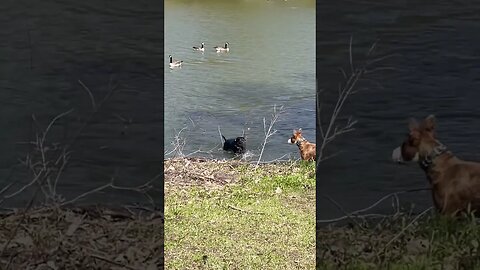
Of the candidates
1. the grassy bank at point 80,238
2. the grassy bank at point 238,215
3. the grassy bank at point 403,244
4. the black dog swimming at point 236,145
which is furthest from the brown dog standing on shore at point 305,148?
the grassy bank at point 80,238

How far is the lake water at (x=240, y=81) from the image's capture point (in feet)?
18.4

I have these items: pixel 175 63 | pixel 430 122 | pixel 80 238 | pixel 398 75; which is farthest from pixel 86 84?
pixel 175 63

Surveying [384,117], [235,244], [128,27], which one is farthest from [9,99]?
[235,244]

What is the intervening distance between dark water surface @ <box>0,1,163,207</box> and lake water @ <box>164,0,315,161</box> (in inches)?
115

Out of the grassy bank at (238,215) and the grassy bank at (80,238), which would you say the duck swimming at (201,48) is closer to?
the grassy bank at (238,215)

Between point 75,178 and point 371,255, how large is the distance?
3.32 ft

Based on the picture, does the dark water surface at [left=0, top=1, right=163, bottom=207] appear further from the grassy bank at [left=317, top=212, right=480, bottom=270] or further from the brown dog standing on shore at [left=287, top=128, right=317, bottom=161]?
the brown dog standing on shore at [left=287, top=128, right=317, bottom=161]

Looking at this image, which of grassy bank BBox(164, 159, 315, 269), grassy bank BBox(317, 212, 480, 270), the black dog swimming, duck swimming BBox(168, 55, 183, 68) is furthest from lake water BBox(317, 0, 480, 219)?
duck swimming BBox(168, 55, 183, 68)

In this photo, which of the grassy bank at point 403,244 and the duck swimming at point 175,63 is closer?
the grassy bank at point 403,244

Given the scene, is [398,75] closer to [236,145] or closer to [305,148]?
[305,148]

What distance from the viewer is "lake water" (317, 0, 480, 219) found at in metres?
2.43

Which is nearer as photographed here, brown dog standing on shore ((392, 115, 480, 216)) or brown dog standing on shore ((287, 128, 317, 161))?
brown dog standing on shore ((392, 115, 480, 216))

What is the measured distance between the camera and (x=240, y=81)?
5.85 m

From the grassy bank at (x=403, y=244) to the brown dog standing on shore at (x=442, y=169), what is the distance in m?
0.06
